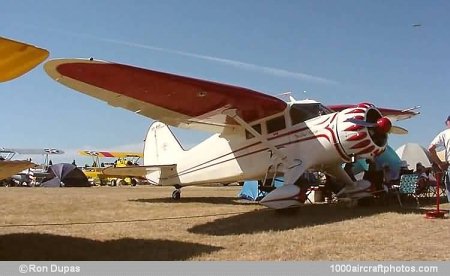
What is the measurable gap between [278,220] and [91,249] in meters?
4.02

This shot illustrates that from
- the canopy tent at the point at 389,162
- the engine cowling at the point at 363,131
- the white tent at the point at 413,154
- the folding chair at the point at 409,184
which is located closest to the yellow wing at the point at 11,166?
the engine cowling at the point at 363,131

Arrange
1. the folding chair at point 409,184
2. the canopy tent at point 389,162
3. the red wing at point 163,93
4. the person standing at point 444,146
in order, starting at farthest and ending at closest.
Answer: the canopy tent at point 389,162 → the folding chair at point 409,184 → the red wing at point 163,93 → the person standing at point 444,146

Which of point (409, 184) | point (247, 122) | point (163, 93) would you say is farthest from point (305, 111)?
point (163, 93)

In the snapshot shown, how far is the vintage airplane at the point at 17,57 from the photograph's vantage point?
12.9 feet

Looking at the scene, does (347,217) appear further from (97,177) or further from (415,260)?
(97,177)

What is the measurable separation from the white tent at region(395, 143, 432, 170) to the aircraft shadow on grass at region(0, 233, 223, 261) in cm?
1488

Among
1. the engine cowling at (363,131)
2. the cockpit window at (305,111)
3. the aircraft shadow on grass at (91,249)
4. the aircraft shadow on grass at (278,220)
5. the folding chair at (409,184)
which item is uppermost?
the cockpit window at (305,111)

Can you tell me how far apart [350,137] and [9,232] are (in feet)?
21.8

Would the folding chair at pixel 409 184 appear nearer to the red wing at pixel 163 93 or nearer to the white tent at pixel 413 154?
the red wing at pixel 163 93

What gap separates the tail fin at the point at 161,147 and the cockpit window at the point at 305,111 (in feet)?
17.0

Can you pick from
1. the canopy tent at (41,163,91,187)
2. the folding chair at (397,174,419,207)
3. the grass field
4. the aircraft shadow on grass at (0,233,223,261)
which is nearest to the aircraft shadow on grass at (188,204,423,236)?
the grass field

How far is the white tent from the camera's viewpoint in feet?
58.7

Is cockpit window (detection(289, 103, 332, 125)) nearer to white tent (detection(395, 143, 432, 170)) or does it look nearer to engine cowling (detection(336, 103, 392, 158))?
engine cowling (detection(336, 103, 392, 158))

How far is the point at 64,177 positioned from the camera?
3269cm
